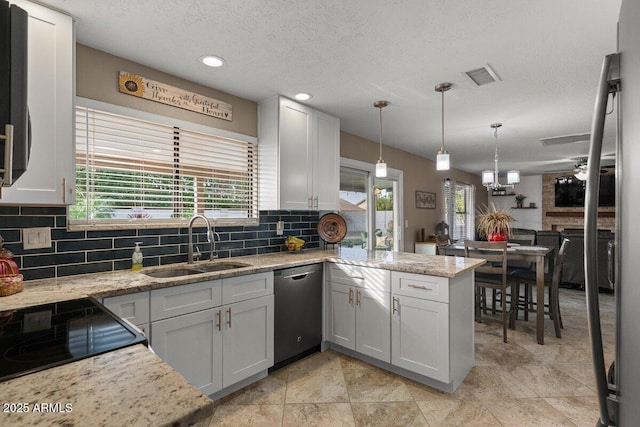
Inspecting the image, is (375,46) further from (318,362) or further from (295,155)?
(318,362)

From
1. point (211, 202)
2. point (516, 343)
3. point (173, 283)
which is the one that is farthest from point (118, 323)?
point (516, 343)

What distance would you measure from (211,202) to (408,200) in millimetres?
3658

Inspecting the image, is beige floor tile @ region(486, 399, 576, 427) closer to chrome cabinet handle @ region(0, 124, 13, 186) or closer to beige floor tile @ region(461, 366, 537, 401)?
beige floor tile @ region(461, 366, 537, 401)

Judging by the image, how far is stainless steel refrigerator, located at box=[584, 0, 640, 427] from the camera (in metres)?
0.53

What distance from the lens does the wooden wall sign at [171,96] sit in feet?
7.67

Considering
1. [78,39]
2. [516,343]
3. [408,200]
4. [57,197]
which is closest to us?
[57,197]

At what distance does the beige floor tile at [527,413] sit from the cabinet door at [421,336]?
0.34 meters

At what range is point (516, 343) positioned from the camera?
314 cm

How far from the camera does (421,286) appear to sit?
7.73ft

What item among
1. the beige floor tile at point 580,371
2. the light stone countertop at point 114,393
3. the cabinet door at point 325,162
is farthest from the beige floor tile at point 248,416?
the beige floor tile at point 580,371

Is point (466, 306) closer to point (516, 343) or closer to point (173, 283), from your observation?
point (516, 343)

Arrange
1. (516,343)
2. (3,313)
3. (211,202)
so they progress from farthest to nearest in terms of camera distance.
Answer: (516,343)
(211,202)
(3,313)

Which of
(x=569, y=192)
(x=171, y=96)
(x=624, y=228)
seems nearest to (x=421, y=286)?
(x=624, y=228)

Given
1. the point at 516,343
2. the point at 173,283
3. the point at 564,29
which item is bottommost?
the point at 516,343
